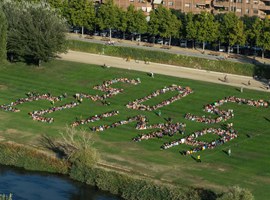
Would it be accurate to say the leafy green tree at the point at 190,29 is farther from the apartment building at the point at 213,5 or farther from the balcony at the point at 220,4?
the balcony at the point at 220,4

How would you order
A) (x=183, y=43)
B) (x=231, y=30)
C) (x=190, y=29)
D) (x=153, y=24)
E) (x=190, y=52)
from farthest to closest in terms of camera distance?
(x=183, y=43) < (x=153, y=24) < (x=190, y=29) < (x=190, y=52) < (x=231, y=30)

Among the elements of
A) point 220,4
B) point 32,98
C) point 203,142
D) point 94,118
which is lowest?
point 203,142

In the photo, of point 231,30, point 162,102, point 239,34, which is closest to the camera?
point 162,102

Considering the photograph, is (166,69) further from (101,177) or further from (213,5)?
(101,177)

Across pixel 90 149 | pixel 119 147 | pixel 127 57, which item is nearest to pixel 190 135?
pixel 119 147

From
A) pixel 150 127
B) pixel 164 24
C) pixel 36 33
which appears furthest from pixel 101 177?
pixel 164 24

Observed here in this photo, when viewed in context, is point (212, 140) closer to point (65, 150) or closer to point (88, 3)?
point (65, 150)
